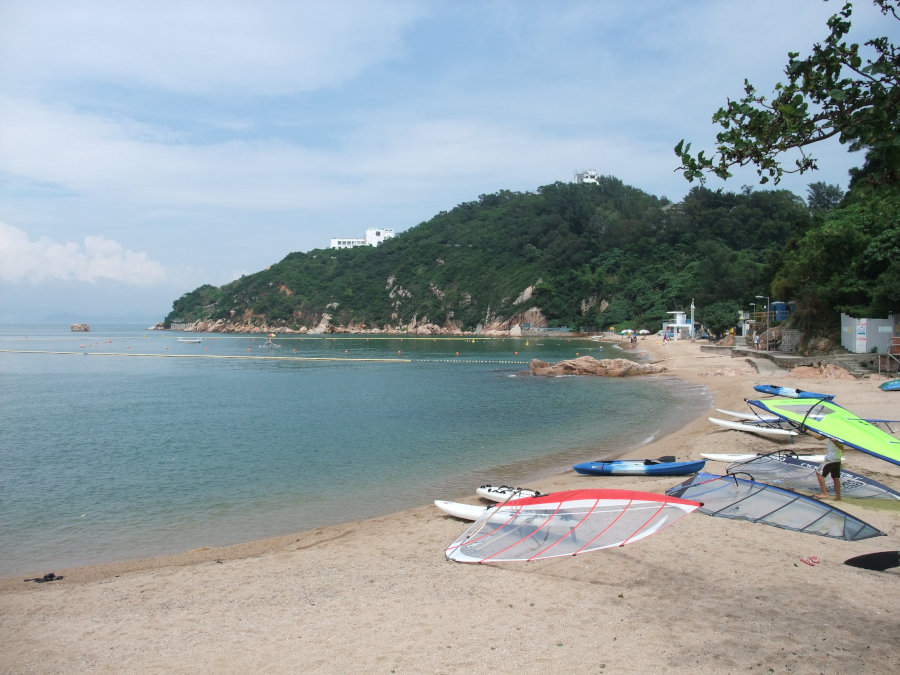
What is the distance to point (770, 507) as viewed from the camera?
30.1 ft

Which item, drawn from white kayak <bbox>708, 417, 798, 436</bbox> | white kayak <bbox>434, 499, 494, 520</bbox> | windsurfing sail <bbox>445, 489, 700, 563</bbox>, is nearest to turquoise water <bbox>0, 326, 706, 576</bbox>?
white kayak <bbox>434, 499, 494, 520</bbox>

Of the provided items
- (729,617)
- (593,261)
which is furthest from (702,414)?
(593,261)

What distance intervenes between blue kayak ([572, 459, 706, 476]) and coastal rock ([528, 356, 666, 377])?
81.5 feet

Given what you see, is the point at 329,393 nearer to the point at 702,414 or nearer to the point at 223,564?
the point at 702,414

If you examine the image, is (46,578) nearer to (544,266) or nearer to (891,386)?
(891,386)

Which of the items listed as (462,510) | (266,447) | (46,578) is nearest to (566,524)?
(462,510)

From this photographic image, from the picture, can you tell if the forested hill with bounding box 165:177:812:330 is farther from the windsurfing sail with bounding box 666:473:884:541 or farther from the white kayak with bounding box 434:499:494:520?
the white kayak with bounding box 434:499:494:520

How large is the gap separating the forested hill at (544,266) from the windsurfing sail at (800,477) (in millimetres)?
55164

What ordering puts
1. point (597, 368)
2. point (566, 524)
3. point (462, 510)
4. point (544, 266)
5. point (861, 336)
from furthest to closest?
point (544, 266)
point (597, 368)
point (861, 336)
point (462, 510)
point (566, 524)

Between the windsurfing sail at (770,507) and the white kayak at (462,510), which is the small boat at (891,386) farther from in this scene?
the white kayak at (462,510)

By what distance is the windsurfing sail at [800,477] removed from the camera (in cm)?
1023

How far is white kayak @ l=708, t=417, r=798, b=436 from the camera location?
16206 mm

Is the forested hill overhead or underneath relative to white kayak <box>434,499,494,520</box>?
overhead

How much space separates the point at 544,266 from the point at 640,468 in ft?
349
